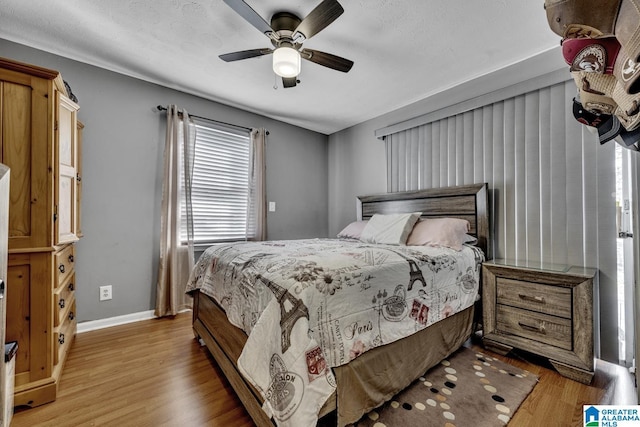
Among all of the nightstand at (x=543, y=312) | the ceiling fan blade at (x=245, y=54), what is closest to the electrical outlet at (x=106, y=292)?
the ceiling fan blade at (x=245, y=54)

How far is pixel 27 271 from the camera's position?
1442mm

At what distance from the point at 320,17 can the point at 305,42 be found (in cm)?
65

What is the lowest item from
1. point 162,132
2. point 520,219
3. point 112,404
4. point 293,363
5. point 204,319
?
point 112,404

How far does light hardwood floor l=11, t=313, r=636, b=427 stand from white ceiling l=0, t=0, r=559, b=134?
2351 millimetres

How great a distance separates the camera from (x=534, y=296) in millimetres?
1807

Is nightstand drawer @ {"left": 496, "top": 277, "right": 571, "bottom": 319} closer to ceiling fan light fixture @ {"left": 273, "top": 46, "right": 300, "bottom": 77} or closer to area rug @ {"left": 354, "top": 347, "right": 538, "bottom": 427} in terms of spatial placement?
area rug @ {"left": 354, "top": 347, "right": 538, "bottom": 427}

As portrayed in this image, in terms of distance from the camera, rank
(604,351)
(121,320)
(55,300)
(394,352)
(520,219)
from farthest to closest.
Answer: (121,320) → (520,219) → (604,351) → (55,300) → (394,352)

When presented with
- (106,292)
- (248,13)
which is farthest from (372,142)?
(106,292)

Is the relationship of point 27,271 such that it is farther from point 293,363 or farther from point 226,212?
point 226,212

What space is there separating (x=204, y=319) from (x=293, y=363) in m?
1.27

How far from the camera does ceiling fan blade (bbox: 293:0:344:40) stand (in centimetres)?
141

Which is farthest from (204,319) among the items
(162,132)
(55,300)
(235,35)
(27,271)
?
(235,35)

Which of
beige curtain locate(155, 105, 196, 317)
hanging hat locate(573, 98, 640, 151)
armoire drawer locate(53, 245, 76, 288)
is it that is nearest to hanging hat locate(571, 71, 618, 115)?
hanging hat locate(573, 98, 640, 151)

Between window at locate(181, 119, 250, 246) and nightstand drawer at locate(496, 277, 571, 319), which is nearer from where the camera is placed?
nightstand drawer at locate(496, 277, 571, 319)
